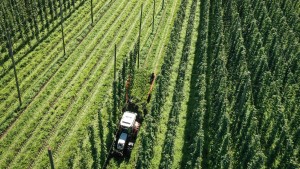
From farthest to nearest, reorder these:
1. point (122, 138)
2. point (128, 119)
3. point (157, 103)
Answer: point (157, 103), point (128, 119), point (122, 138)

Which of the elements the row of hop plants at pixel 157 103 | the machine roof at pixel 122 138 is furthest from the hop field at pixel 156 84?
the machine roof at pixel 122 138

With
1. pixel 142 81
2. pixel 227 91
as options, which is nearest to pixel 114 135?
pixel 142 81

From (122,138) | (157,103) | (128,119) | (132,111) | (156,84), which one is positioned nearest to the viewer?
(122,138)

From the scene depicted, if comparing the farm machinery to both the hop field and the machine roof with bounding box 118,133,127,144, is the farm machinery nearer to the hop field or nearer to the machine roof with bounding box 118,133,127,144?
the machine roof with bounding box 118,133,127,144

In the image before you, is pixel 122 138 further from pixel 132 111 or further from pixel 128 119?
pixel 132 111

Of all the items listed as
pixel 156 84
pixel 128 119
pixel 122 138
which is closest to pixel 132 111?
pixel 128 119

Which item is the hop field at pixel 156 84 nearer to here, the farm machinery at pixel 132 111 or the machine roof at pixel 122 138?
the farm machinery at pixel 132 111

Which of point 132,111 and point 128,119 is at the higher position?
point 128,119
